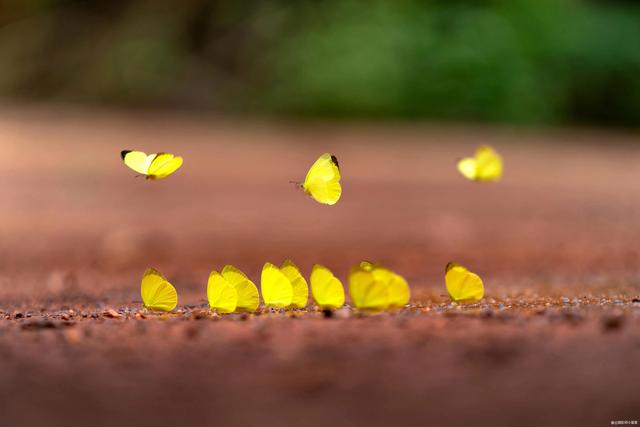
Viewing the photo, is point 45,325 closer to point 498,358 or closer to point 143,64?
point 498,358

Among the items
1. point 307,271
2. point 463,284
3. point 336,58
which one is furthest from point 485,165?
point 336,58

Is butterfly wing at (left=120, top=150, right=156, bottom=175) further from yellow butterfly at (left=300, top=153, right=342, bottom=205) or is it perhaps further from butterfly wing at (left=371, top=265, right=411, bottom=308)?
butterfly wing at (left=371, top=265, right=411, bottom=308)

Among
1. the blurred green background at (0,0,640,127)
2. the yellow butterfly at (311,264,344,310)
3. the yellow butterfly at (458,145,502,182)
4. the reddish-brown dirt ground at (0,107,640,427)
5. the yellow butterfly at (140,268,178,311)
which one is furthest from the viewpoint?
the blurred green background at (0,0,640,127)

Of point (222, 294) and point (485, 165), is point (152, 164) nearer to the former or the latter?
point (222, 294)

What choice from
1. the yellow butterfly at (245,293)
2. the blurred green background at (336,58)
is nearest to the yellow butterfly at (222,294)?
the yellow butterfly at (245,293)

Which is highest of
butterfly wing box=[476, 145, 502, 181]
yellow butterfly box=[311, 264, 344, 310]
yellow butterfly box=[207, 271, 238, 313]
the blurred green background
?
the blurred green background

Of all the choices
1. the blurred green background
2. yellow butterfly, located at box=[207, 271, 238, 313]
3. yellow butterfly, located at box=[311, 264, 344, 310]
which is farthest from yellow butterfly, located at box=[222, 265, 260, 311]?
the blurred green background

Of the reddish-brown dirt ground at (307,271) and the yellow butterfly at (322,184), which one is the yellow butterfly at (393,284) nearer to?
the reddish-brown dirt ground at (307,271)
